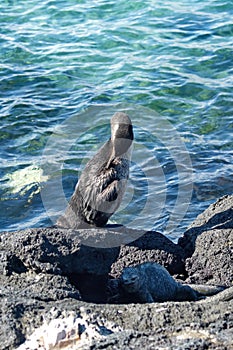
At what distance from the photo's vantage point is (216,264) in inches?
256

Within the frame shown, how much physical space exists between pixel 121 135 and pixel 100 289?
1.86m

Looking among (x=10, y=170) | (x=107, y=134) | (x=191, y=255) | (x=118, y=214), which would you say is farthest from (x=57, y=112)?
(x=191, y=255)

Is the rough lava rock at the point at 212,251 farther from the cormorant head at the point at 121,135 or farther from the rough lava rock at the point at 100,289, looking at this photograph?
the cormorant head at the point at 121,135

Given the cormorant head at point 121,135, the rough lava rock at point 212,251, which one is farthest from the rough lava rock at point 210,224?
the cormorant head at point 121,135

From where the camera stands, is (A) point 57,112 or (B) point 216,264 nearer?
(B) point 216,264

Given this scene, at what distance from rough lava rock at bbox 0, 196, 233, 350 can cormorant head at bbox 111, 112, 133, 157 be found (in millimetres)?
902

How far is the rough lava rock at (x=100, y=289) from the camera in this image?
459 cm

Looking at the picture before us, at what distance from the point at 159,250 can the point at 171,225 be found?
2921 millimetres

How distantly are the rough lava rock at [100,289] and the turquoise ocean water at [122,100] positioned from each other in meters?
2.60

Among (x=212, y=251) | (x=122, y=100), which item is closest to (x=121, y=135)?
(x=212, y=251)

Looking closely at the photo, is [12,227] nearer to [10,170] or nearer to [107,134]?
[10,170]

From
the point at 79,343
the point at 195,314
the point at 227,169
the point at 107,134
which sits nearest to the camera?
the point at 79,343

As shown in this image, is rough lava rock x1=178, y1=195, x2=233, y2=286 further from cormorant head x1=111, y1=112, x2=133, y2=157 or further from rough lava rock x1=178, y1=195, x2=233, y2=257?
cormorant head x1=111, y1=112, x2=133, y2=157

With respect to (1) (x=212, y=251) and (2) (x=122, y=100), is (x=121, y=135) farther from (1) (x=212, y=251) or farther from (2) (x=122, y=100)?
(2) (x=122, y=100)
